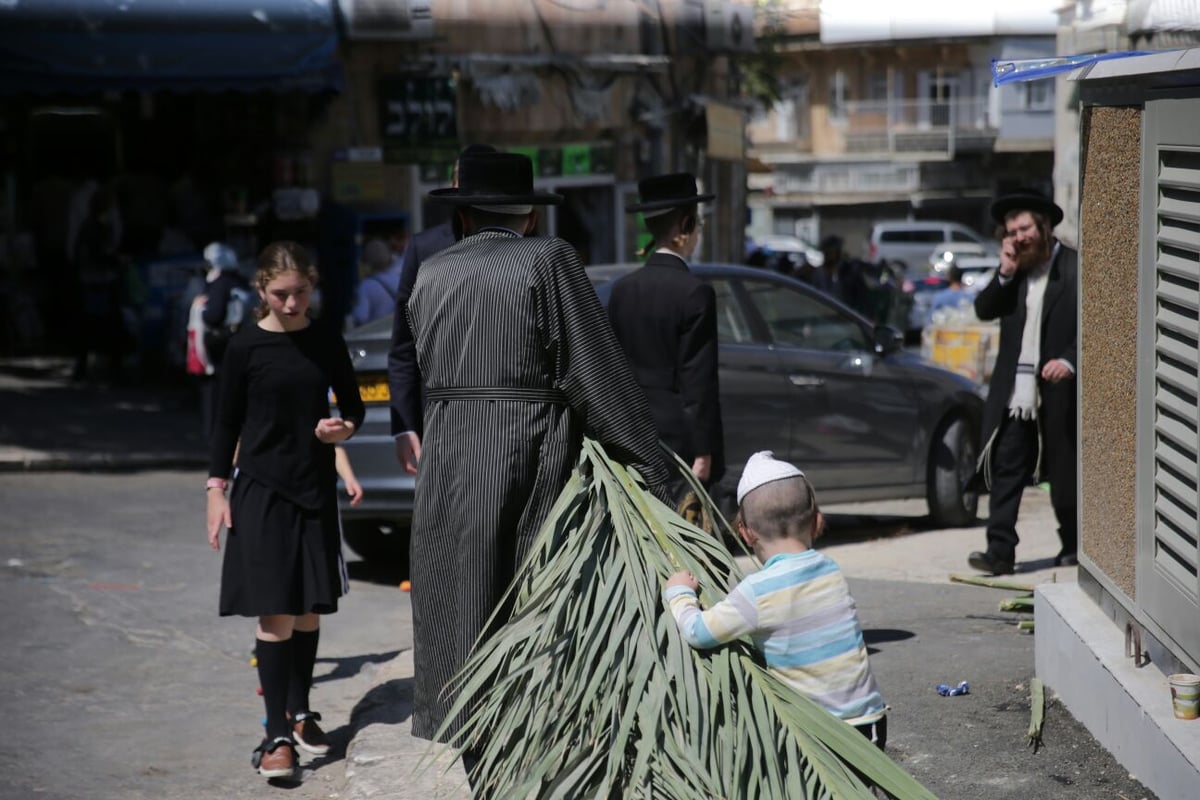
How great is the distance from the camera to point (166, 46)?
1448 cm

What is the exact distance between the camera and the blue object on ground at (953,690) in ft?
18.3

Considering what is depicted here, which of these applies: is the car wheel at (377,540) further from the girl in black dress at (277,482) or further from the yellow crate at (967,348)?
the yellow crate at (967,348)

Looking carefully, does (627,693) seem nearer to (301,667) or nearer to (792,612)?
(792,612)

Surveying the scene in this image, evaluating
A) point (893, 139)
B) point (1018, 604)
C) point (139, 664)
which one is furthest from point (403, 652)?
point (893, 139)

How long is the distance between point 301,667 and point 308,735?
0.86ft

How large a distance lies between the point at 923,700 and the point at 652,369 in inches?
60.5

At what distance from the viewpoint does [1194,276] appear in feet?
13.8

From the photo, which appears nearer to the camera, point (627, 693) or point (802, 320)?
point (627, 693)

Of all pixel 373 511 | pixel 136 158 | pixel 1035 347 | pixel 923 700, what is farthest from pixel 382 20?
pixel 923 700

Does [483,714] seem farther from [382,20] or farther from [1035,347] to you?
[382,20]

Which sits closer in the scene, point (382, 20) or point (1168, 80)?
point (1168, 80)

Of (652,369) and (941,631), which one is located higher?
(652,369)

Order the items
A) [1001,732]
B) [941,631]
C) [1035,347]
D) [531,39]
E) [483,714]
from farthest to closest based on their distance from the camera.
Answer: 1. [531,39]
2. [1035,347]
3. [941,631]
4. [1001,732]
5. [483,714]

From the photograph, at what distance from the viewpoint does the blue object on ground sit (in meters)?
5.59
